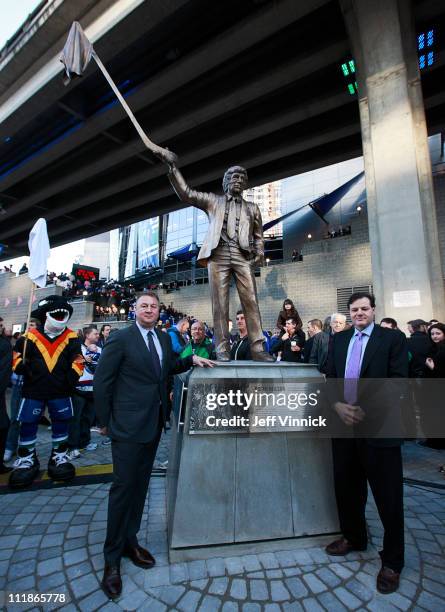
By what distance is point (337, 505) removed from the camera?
271 centimetres

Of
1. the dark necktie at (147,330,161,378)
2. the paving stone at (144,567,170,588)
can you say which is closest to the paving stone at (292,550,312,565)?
the paving stone at (144,567,170,588)

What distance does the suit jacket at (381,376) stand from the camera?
91.3 inches

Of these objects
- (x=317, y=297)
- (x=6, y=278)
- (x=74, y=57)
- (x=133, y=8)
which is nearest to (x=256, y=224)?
(x=74, y=57)

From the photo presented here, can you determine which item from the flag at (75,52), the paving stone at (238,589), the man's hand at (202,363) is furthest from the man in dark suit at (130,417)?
the flag at (75,52)

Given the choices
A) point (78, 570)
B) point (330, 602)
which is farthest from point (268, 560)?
point (78, 570)

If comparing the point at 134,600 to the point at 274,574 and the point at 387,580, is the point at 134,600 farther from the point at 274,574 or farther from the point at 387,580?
the point at 387,580

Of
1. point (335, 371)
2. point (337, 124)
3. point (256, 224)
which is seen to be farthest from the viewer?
point (337, 124)

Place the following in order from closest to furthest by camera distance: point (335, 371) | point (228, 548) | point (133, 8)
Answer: point (228, 548)
point (335, 371)
point (133, 8)

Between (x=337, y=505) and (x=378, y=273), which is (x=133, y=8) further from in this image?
(x=337, y=505)

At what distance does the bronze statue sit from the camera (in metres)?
3.75

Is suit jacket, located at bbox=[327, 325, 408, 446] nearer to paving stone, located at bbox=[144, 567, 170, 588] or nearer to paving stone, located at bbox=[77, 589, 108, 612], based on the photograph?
paving stone, located at bbox=[144, 567, 170, 588]

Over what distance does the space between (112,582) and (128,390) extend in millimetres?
1272

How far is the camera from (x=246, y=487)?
2582 millimetres

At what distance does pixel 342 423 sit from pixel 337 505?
739 millimetres
